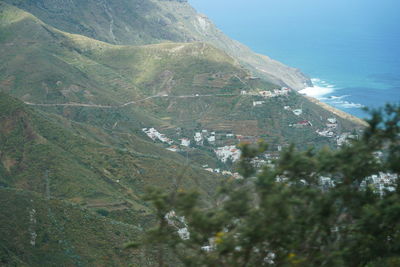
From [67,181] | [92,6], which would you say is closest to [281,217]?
[67,181]

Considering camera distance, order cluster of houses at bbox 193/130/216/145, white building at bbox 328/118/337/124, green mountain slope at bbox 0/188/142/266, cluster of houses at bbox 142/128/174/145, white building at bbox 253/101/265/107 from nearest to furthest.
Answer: green mountain slope at bbox 0/188/142/266 < cluster of houses at bbox 142/128/174/145 < cluster of houses at bbox 193/130/216/145 < white building at bbox 328/118/337/124 < white building at bbox 253/101/265/107

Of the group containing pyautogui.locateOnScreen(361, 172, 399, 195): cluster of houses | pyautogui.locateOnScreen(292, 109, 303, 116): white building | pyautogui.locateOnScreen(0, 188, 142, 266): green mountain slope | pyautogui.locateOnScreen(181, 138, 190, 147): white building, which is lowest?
pyautogui.locateOnScreen(181, 138, 190, 147): white building

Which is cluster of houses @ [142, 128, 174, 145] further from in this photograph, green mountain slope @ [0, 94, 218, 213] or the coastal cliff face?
the coastal cliff face

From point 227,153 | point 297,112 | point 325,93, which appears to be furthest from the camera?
point 325,93

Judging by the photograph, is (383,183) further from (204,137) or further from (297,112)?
(297,112)

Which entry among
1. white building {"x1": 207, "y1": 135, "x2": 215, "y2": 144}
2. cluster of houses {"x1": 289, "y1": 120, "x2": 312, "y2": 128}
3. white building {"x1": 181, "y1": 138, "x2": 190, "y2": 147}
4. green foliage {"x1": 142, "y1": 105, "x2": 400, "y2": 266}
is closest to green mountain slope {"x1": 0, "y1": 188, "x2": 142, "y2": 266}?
green foliage {"x1": 142, "y1": 105, "x2": 400, "y2": 266}

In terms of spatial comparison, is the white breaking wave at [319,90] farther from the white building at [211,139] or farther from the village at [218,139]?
the white building at [211,139]

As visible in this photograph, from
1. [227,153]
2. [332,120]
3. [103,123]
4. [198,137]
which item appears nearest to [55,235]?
[227,153]
